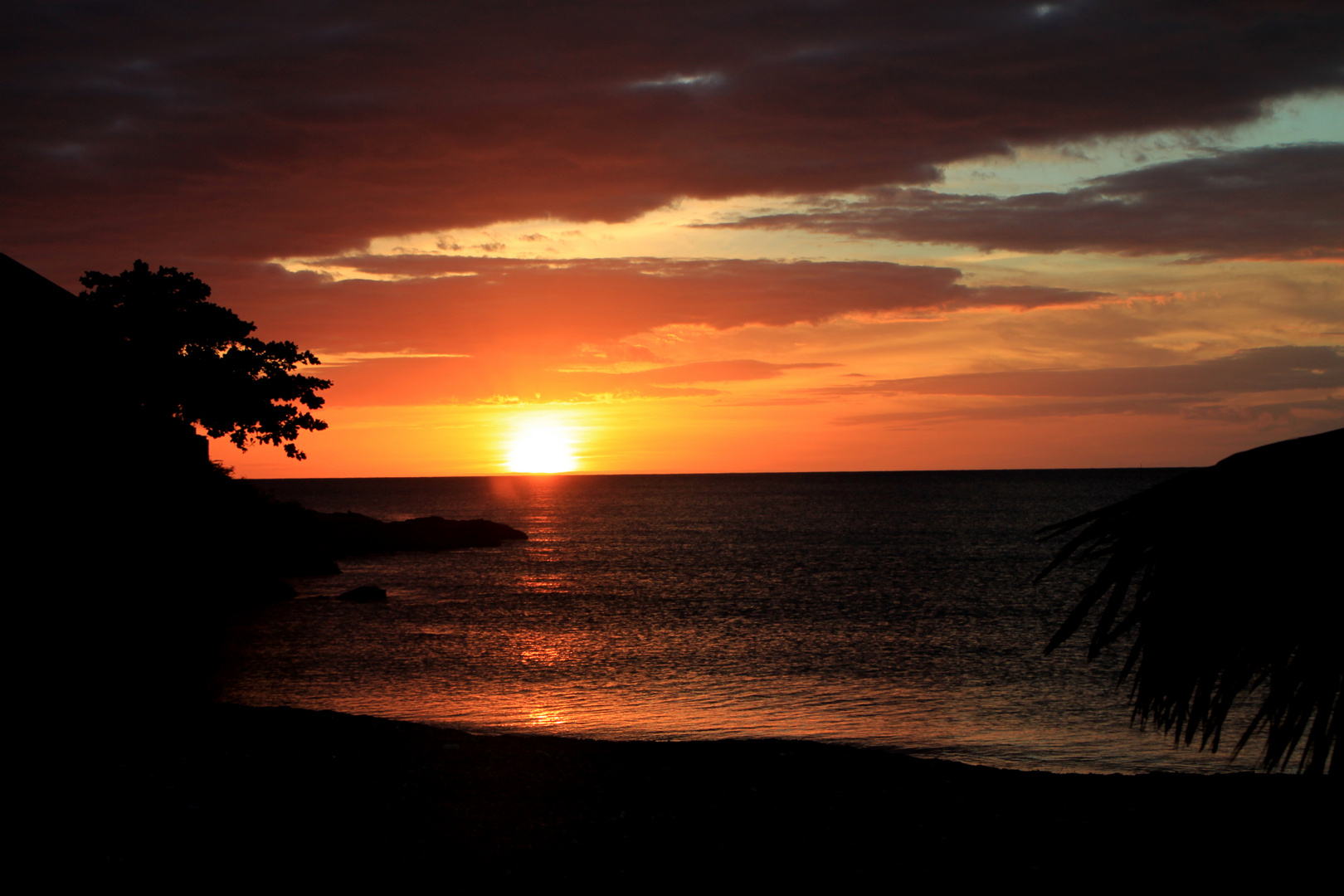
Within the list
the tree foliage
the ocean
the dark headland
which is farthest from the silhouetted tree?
the tree foliage

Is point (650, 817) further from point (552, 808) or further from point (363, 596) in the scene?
point (363, 596)

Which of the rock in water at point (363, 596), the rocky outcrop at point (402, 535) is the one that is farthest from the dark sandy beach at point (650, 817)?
the rocky outcrop at point (402, 535)

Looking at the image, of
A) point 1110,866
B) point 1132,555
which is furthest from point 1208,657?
point 1110,866

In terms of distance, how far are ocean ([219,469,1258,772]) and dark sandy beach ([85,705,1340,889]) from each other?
20.7 ft

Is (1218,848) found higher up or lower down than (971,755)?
higher up

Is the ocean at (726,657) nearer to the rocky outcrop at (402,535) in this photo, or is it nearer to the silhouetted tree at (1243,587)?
the silhouetted tree at (1243,587)

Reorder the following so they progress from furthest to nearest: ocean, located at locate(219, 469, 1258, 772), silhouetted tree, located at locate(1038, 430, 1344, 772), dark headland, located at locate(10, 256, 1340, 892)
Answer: ocean, located at locate(219, 469, 1258, 772)
dark headland, located at locate(10, 256, 1340, 892)
silhouetted tree, located at locate(1038, 430, 1344, 772)

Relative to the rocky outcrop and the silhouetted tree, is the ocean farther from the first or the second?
the rocky outcrop

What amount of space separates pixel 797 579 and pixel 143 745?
181ft

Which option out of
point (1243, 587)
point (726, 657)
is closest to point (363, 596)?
point (726, 657)

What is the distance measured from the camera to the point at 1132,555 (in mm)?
4469

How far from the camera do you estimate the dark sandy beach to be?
10.5 m

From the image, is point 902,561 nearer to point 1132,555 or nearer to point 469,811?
point 469,811

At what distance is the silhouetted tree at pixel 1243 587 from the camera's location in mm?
4031
